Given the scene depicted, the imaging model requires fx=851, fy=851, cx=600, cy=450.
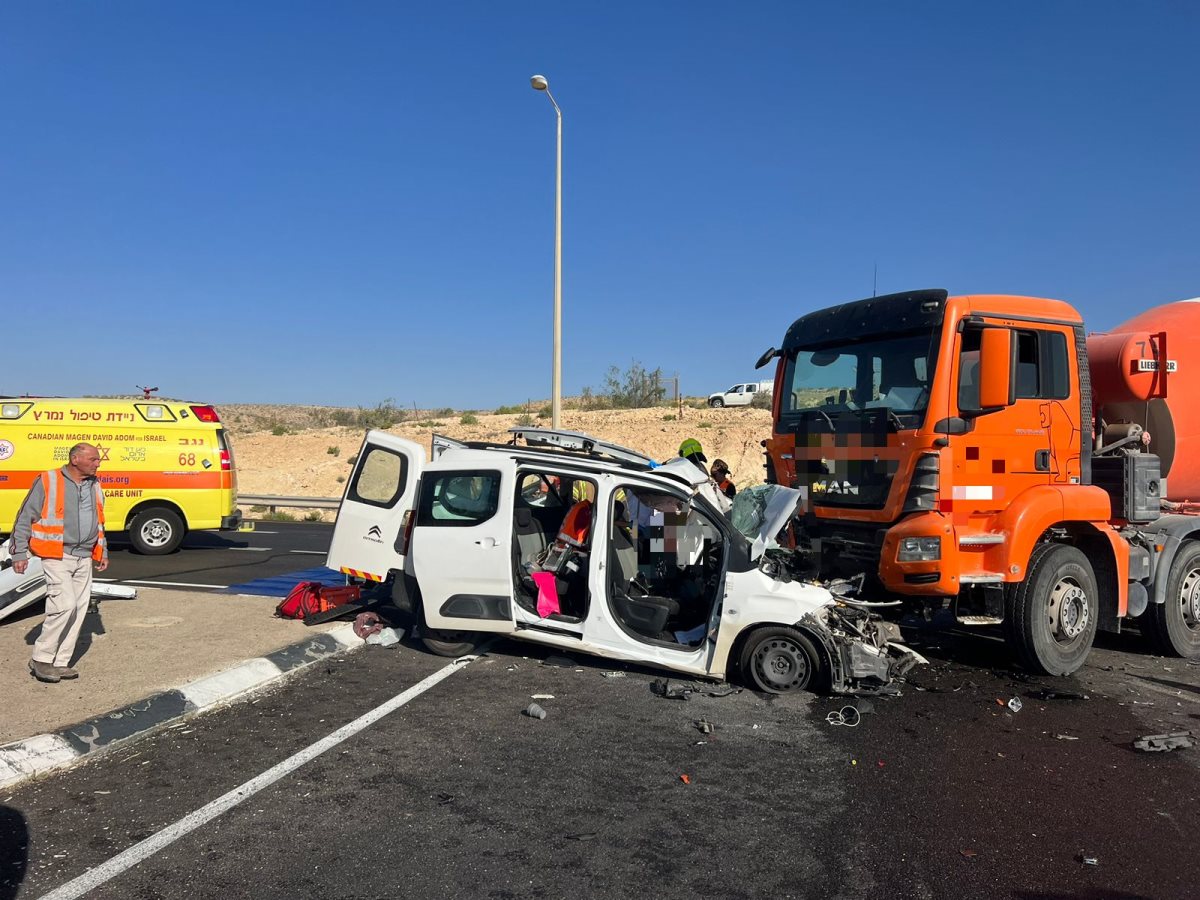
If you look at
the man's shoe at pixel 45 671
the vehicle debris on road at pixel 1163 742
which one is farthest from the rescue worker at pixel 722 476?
the man's shoe at pixel 45 671

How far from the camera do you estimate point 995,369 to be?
6133 mm

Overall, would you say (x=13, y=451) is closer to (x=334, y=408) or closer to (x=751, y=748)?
(x=751, y=748)

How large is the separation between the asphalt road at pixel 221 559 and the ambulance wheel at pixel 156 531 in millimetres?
167

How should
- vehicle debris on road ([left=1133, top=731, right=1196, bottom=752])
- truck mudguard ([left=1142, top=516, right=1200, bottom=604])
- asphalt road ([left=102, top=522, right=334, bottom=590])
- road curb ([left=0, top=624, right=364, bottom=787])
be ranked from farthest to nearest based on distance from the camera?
asphalt road ([left=102, top=522, right=334, bottom=590]) < truck mudguard ([left=1142, top=516, right=1200, bottom=604]) < vehicle debris on road ([left=1133, top=731, right=1196, bottom=752]) < road curb ([left=0, top=624, right=364, bottom=787])

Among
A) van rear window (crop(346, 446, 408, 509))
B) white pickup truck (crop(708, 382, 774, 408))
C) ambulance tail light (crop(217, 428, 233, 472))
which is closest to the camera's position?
van rear window (crop(346, 446, 408, 509))

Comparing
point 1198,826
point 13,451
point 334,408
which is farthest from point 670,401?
point 334,408

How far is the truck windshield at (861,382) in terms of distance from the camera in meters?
6.50

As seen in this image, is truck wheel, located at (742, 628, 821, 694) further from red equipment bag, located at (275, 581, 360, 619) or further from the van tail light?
red equipment bag, located at (275, 581, 360, 619)

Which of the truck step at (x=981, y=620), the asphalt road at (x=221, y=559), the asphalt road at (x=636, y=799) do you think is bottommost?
the asphalt road at (x=636, y=799)

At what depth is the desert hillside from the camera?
101ft

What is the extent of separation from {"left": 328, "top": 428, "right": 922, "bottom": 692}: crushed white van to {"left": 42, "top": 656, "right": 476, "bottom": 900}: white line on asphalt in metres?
1.16

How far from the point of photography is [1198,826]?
4230 mm

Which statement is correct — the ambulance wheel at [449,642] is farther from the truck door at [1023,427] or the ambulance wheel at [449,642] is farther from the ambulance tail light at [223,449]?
the ambulance tail light at [223,449]

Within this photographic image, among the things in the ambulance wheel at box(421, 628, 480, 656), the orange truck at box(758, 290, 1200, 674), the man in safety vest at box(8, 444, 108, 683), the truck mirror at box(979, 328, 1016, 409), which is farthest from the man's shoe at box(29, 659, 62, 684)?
the truck mirror at box(979, 328, 1016, 409)
